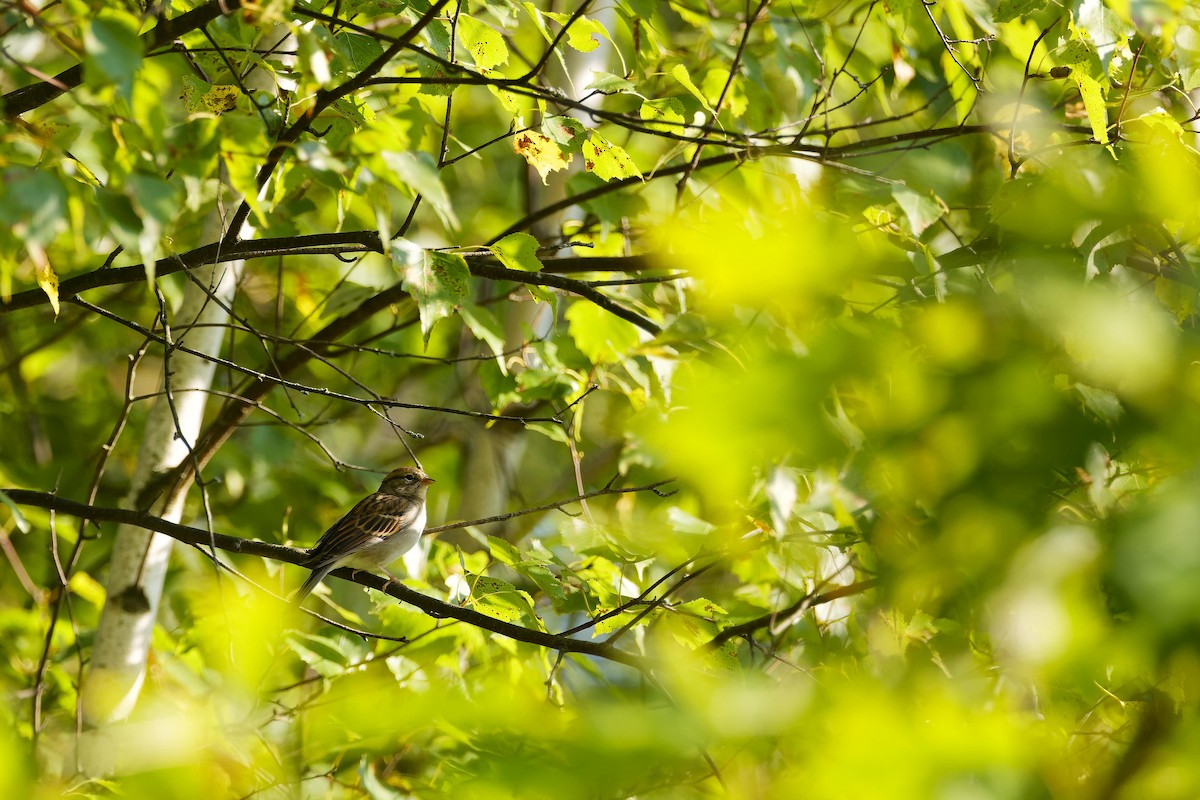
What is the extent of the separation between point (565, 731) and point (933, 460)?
395 mm

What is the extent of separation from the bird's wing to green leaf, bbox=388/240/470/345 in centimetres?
168

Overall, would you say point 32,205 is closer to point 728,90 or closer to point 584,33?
point 584,33

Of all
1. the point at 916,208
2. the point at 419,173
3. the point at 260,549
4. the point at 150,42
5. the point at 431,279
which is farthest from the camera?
the point at 916,208

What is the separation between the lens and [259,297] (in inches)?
244

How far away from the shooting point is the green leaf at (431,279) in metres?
2.40

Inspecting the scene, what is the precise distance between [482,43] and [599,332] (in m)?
1.17

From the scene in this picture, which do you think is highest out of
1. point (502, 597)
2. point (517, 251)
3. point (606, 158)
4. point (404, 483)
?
point (606, 158)

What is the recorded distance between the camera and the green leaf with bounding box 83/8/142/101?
1.56m

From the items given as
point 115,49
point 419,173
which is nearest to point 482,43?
point 419,173

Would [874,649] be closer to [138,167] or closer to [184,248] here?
[138,167]

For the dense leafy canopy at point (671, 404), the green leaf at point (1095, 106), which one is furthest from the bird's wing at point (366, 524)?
the green leaf at point (1095, 106)

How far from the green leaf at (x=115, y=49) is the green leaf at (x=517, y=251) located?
1135 mm

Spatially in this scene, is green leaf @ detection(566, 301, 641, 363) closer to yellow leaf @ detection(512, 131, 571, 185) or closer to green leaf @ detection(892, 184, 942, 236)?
yellow leaf @ detection(512, 131, 571, 185)

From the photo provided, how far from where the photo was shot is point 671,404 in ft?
10.0
